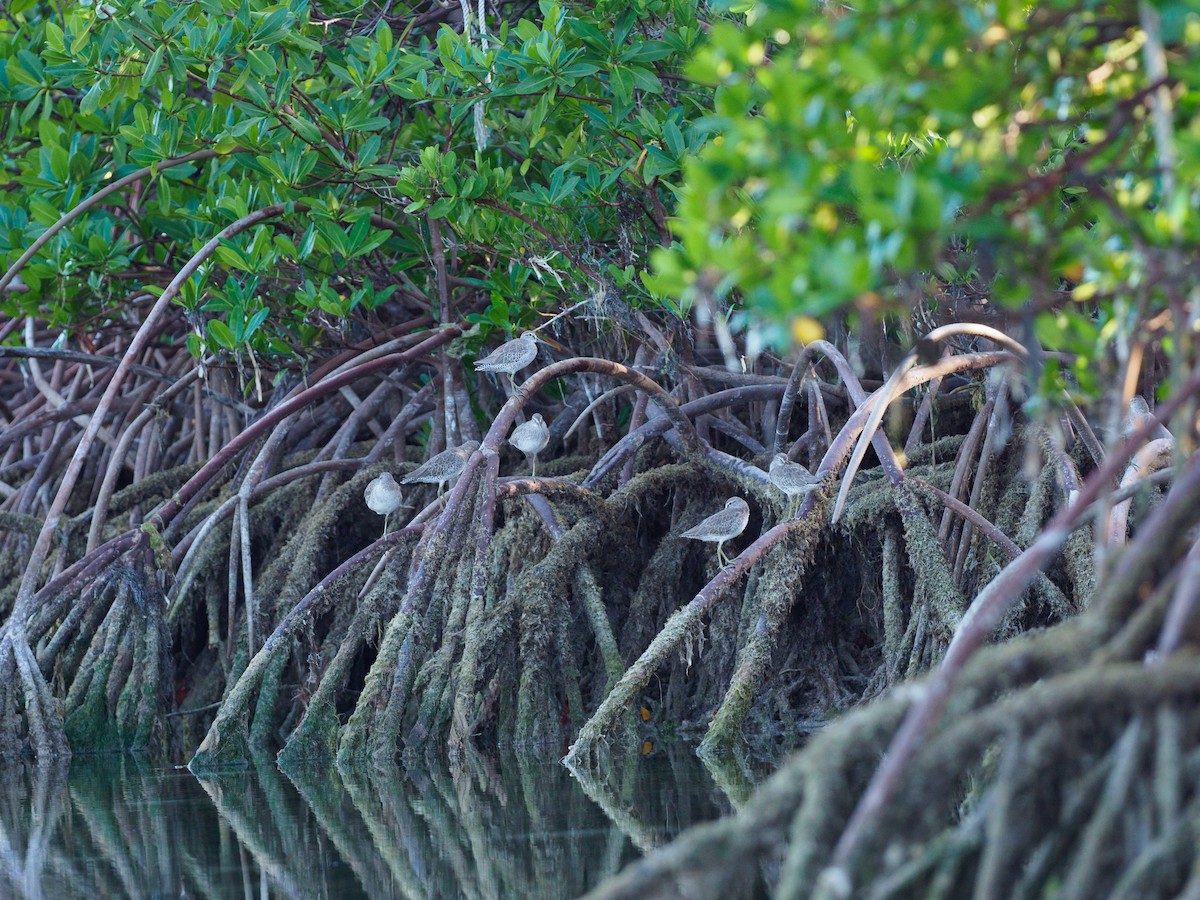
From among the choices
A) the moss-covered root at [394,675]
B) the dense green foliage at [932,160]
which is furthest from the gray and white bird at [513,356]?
the dense green foliage at [932,160]

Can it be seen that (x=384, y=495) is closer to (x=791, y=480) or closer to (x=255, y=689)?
(x=255, y=689)

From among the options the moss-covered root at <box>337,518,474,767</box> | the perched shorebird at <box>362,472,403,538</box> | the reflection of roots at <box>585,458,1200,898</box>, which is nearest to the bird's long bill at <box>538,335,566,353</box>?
the perched shorebird at <box>362,472,403,538</box>

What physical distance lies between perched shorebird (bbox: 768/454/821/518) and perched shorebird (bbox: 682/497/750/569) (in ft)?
0.80

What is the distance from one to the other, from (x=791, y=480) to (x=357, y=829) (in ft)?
6.20

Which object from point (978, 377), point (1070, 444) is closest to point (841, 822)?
point (1070, 444)

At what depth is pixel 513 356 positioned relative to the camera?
5598 mm

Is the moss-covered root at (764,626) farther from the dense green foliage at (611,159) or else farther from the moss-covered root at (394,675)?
the moss-covered root at (394,675)

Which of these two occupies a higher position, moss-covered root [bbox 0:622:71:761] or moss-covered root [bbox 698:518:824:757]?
moss-covered root [bbox 698:518:824:757]

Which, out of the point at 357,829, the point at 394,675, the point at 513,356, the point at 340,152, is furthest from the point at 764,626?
the point at 340,152

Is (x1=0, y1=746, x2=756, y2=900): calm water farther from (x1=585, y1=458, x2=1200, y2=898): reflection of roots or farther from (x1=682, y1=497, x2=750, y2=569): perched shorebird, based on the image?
(x1=585, y1=458, x2=1200, y2=898): reflection of roots

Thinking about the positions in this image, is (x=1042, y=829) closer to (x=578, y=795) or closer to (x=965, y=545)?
(x=578, y=795)

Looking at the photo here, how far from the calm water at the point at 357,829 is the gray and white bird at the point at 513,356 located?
1.66 m

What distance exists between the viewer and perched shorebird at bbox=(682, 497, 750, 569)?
496cm

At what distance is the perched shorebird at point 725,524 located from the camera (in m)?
4.96
